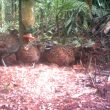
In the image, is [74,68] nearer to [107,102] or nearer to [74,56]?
[74,56]

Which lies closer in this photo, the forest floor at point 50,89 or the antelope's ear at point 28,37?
the forest floor at point 50,89

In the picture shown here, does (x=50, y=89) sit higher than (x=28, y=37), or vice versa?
(x=28, y=37)

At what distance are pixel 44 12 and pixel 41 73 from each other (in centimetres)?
347

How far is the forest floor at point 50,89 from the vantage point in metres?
4.95

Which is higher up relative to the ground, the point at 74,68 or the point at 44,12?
the point at 44,12

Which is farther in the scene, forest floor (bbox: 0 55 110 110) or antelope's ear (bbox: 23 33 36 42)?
antelope's ear (bbox: 23 33 36 42)

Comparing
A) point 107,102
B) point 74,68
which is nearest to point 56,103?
point 107,102

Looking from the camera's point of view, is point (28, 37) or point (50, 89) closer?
point (50, 89)

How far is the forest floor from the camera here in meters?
4.95

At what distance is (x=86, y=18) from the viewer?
29.4ft

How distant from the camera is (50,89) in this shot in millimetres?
5688

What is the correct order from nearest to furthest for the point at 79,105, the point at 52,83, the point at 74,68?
the point at 79,105 → the point at 52,83 → the point at 74,68

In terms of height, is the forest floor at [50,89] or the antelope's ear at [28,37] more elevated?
the antelope's ear at [28,37]

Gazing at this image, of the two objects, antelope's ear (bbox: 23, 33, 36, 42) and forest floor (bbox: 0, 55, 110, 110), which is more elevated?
antelope's ear (bbox: 23, 33, 36, 42)
